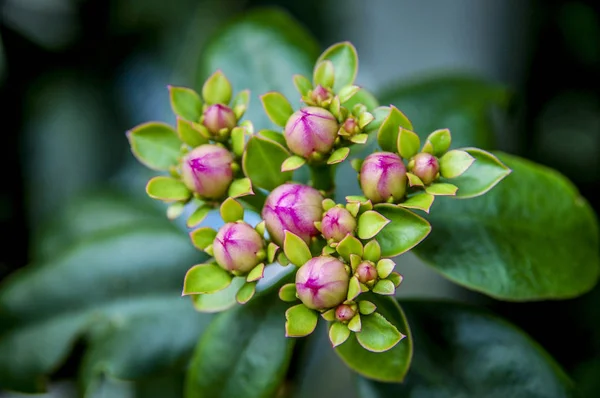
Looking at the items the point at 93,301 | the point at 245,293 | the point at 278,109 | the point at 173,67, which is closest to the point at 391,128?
the point at 278,109

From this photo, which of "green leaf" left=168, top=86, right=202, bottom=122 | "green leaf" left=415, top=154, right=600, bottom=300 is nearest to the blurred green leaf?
"green leaf" left=415, top=154, right=600, bottom=300

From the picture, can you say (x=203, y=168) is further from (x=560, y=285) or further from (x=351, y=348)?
(x=560, y=285)

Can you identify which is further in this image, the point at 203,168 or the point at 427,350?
the point at 427,350

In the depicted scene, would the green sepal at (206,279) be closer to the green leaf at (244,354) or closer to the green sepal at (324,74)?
the green leaf at (244,354)

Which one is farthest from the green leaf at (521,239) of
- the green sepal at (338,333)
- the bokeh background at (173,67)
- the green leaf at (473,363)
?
the bokeh background at (173,67)

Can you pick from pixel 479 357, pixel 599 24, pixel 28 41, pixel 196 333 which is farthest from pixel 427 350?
pixel 28 41

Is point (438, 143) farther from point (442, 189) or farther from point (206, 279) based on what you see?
point (206, 279)
